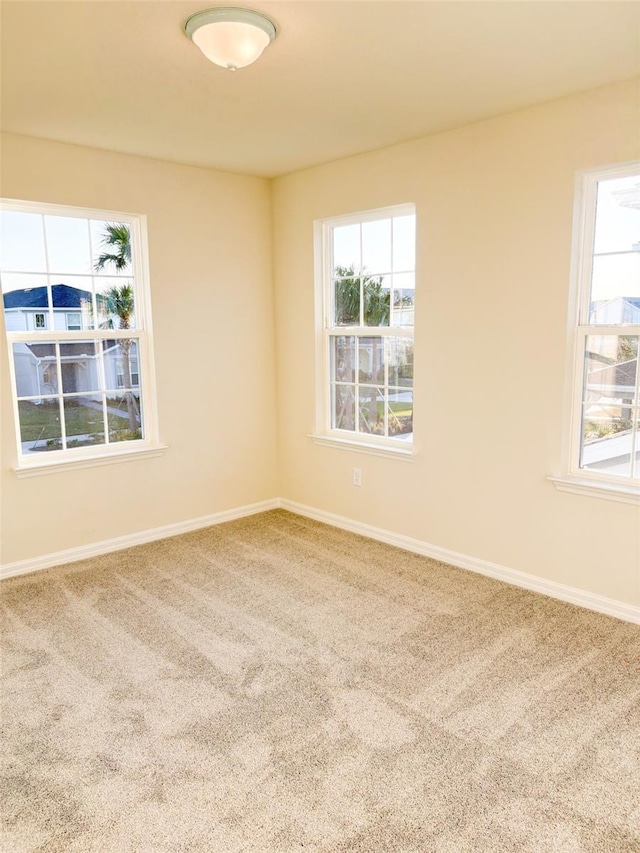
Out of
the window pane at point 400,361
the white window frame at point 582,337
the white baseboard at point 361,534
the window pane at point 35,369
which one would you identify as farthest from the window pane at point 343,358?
the window pane at point 35,369

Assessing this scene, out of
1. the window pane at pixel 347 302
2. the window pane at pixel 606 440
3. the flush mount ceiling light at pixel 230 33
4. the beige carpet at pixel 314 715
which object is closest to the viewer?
the beige carpet at pixel 314 715

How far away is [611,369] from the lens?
9.68 feet

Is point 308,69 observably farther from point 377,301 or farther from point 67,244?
point 67,244

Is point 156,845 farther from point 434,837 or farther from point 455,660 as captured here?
point 455,660

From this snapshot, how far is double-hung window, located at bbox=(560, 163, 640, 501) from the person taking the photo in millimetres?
2832

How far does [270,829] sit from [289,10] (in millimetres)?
2631

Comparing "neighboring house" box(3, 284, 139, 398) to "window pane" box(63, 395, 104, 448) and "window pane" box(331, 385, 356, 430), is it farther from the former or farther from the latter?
"window pane" box(331, 385, 356, 430)

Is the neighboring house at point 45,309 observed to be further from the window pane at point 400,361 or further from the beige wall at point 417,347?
the window pane at point 400,361

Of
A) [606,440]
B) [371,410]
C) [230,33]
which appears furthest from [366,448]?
[230,33]

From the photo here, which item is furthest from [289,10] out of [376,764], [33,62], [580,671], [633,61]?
[580,671]

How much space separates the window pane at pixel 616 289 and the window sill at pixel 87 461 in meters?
2.85

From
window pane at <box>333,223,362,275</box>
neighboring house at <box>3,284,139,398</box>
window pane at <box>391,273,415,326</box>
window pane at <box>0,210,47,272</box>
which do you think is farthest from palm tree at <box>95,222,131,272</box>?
window pane at <box>391,273,415,326</box>

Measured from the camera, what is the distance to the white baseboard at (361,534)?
3.09m

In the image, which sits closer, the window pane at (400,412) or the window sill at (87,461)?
the window sill at (87,461)
